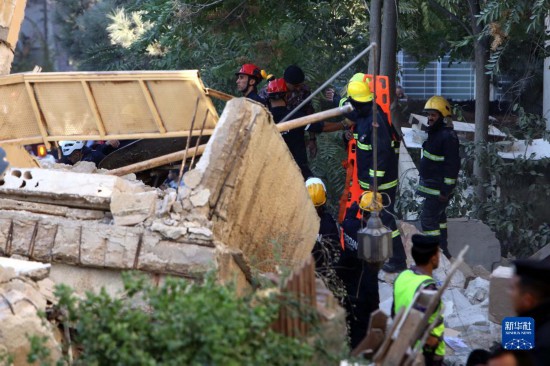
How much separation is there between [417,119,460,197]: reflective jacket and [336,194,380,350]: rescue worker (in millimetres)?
1501

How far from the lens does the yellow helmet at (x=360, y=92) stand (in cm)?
920

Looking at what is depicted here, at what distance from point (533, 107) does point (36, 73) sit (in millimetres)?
9840

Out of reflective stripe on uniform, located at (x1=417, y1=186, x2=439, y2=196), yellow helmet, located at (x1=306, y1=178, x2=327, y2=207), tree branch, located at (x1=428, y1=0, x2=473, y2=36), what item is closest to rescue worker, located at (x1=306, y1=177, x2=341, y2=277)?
yellow helmet, located at (x1=306, y1=178, x2=327, y2=207)

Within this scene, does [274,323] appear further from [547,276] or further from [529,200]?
[529,200]

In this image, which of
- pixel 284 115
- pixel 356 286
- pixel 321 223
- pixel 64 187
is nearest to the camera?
pixel 64 187

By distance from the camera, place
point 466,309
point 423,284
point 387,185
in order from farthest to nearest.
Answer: point 387,185, point 466,309, point 423,284

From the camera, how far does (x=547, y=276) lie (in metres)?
4.49

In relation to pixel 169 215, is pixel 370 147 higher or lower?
higher

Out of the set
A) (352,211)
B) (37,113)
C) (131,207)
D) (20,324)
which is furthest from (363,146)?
(20,324)

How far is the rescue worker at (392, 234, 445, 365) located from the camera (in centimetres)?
585

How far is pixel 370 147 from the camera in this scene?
9.15m

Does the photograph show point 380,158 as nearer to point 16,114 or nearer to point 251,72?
point 251,72

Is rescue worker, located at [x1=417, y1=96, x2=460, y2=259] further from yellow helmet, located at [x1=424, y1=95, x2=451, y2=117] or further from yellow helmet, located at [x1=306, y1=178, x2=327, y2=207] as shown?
yellow helmet, located at [x1=306, y1=178, x2=327, y2=207]

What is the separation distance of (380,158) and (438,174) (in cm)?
133
